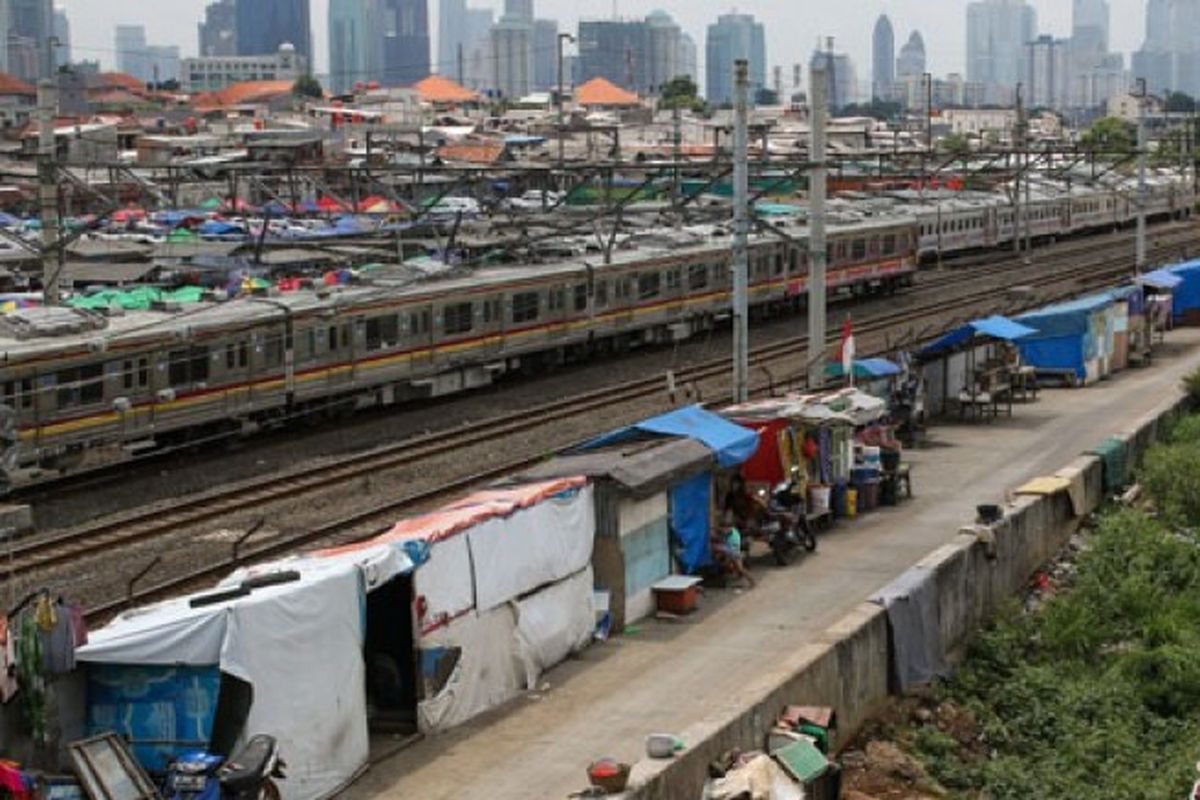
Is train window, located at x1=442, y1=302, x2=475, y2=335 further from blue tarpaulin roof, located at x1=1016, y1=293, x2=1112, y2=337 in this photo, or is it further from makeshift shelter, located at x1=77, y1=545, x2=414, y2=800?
makeshift shelter, located at x1=77, y1=545, x2=414, y2=800

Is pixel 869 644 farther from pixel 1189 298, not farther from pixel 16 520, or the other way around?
pixel 1189 298

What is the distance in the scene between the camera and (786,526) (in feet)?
67.4

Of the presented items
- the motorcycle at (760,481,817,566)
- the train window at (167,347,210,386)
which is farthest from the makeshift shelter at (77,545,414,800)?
the train window at (167,347,210,386)

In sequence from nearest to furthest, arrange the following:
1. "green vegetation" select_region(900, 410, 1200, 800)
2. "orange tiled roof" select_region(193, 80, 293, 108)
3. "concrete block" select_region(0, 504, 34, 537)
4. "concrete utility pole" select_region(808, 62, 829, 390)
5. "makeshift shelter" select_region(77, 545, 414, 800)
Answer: "makeshift shelter" select_region(77, 545, 414, 800) → "green vegetation" select_region(900, 410, 1200, 800) → "concrete block" select_region(0, 504, 34, 537) → "concrete utility pole" select_region(808, 62, 829, 390) → "orange tiled roof" select_region(193, 80, 293, 108)

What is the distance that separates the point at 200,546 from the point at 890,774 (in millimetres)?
9370

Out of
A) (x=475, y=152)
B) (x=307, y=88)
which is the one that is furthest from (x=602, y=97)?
(x=475, y=152)

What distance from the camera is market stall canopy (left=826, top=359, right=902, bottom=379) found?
28.5m

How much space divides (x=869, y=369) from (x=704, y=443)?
9.19 metres

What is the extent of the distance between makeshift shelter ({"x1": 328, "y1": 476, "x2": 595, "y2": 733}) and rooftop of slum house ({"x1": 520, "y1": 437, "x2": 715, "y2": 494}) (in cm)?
44

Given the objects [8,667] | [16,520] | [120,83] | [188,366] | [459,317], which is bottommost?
[16,520]

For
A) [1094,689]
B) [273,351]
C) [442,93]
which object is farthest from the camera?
[442,93]

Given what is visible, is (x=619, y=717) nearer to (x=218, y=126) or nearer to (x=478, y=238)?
(x=478, y=238)

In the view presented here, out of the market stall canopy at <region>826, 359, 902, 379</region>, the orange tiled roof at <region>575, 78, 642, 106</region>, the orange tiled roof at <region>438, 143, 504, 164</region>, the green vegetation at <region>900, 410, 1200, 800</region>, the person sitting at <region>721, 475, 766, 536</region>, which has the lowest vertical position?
the green vegetation at <region>900, 410, 1200, 800</region>

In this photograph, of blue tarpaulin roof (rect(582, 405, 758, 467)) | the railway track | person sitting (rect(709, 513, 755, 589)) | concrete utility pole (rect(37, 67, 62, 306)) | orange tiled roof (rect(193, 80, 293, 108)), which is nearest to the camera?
person sitting (rect(709, 513, 755, 589))
